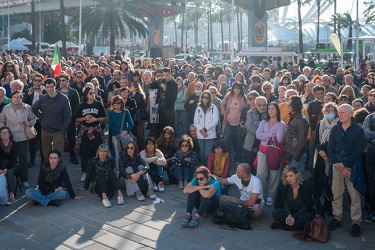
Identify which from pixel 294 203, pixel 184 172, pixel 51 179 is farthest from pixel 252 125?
pixel 51 179

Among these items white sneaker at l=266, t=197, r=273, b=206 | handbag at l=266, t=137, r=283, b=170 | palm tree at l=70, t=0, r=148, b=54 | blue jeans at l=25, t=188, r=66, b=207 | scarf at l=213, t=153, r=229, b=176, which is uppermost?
palm tree at l=70, t=0, r=148, b=54

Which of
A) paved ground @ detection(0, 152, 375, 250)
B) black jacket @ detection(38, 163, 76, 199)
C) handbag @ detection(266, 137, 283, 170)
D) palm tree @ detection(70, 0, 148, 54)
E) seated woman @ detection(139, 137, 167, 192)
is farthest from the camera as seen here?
palm tree @ detection(70, 0, 148, 54)

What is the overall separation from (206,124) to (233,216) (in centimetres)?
298

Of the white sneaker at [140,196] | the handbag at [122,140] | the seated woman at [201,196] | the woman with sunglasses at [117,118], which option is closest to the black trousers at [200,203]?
the seated woman at [201,196]

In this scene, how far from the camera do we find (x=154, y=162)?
374 inches

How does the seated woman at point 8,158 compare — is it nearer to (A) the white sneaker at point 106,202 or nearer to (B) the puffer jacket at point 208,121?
(A) the white sneaker at point 106,202

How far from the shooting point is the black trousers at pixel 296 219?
711 cm

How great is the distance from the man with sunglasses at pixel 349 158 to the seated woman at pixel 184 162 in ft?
9.58

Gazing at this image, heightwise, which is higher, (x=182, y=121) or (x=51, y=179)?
(x=182, y=121)

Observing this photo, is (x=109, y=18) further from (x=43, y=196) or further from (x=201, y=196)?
(x=201, y=196)

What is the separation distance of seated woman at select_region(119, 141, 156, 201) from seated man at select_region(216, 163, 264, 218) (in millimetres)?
1527

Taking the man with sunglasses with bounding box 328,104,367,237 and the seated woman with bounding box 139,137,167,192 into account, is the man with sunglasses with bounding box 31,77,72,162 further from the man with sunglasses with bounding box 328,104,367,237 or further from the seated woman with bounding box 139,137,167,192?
the man with sunglasses with bounding box 328,104,367,237

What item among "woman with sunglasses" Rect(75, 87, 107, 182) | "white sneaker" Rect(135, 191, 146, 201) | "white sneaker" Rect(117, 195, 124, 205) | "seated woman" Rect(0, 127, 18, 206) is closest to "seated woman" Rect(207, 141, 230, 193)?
"white sneaker" Rect(135, 191, 146, 201)

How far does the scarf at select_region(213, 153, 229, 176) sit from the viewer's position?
9.24 m
